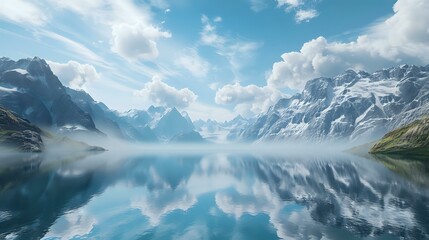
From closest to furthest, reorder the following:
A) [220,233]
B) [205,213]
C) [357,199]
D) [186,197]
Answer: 1. [220,233]
2. [205,213]
3. [357,199]
4. [186,197]

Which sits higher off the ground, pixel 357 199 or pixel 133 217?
pixel 357 199

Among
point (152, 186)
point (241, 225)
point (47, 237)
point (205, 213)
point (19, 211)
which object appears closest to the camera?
point (47, 237)

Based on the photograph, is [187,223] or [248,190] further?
[248,190]

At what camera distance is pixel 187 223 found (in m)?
67.1

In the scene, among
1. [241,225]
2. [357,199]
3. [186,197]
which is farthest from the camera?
[186,197]

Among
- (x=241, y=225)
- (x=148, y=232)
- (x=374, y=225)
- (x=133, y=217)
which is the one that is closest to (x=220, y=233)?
(x=241, y=225)

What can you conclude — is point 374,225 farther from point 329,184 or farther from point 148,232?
point 329,184

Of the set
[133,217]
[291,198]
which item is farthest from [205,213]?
[291,198]

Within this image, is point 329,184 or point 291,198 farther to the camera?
point 329,184

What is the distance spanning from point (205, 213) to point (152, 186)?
164ft

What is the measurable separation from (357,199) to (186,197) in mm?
47641

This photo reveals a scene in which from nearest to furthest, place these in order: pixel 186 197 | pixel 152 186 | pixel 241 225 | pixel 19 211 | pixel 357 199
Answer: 1. pixel 241 225
2. pixel 19 211
3. pixel 357 199
4. pixel 186 197
5. pixel 152 186

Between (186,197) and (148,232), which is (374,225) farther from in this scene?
(186,197)

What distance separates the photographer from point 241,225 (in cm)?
6550
